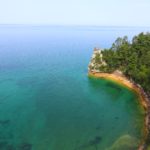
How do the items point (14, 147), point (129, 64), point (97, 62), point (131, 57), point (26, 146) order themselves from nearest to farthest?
point (14, 147), point (26, 146), point (129, 64), point (131, 57), point (97, 62)

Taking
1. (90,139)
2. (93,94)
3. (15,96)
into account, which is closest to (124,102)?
(93,94)

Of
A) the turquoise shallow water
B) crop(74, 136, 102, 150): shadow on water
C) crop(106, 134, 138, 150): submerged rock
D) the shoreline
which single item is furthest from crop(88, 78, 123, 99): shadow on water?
crop(74, 136, 102, 150): shadow on water

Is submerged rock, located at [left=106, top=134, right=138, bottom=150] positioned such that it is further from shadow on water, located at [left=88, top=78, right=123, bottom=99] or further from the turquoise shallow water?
shadow on water, located at [left=88, top=78, right=123, bottom=99]

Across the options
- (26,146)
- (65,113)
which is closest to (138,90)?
(65,113)

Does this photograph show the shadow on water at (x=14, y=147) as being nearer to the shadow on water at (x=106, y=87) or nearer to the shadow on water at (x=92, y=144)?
the shadow on water at (x=92, y=144)

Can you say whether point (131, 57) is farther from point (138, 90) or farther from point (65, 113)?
point (65, 113)

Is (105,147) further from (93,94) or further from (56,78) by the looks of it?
(56,78)

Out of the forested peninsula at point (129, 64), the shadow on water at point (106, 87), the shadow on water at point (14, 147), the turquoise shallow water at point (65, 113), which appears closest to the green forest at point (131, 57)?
the forested peninsula at point (129, 64)
